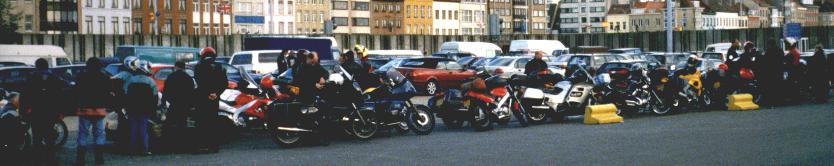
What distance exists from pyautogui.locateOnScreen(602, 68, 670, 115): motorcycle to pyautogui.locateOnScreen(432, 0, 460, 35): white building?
5272 inches

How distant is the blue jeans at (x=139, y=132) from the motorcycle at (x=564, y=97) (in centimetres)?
793

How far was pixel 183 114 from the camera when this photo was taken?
56.9ft

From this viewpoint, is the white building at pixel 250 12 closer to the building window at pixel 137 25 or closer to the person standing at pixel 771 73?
the building window at pixel 137 25

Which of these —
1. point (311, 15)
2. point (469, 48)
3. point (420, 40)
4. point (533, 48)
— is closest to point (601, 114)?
point (533, 48)

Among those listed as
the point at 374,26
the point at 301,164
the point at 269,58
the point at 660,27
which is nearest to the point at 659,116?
the point at 301,164

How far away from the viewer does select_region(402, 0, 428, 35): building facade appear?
507 ft

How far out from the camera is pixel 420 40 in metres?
97.4

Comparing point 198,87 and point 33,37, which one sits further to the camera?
point 33,37

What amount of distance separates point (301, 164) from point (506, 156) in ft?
8.61

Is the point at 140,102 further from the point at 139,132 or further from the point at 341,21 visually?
the point at 341,21

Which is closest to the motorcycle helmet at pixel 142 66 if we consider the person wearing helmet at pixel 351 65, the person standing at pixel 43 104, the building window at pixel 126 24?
the person standing at pixel 43 104

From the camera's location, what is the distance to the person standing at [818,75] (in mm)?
30125

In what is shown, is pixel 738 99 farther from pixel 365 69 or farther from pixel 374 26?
pixel 374 26

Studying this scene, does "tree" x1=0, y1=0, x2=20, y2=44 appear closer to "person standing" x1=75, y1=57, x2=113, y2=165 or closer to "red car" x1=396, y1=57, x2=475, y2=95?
"red car" x1=396, y1=57, x2=475, y2=95
